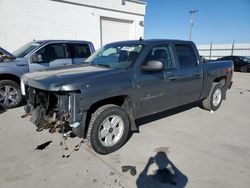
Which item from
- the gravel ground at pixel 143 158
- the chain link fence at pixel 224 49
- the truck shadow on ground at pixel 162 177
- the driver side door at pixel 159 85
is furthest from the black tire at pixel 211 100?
the chain link fence at pixel 224 49

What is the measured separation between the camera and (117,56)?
4348 mm

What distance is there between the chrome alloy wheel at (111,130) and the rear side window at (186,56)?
200cm

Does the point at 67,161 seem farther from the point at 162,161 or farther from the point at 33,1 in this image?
the point at 33,1

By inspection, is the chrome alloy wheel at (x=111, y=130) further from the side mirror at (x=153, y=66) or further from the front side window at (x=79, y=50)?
the front side window at (x=79, y=50)

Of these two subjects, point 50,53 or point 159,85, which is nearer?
point 159,85

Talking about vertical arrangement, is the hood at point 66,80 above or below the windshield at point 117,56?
below

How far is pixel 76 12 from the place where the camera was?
12820 mm

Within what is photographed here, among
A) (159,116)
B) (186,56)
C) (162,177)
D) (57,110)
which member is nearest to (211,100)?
(159,116)

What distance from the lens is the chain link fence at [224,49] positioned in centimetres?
2825

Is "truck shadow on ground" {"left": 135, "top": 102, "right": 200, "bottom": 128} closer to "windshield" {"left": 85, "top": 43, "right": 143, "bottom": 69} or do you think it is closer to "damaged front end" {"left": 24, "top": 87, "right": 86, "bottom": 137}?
"windshield" {"left": 85, "top": 43, "right": 143, "bottom": 69}

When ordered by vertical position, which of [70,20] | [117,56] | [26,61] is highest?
[70,20]

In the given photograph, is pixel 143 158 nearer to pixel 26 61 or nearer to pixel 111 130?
pixel 111 130

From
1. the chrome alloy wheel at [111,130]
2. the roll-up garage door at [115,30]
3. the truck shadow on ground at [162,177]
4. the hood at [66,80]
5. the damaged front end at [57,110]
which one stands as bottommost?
the truck shadow on ground at [162,177]

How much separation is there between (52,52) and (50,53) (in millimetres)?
76
